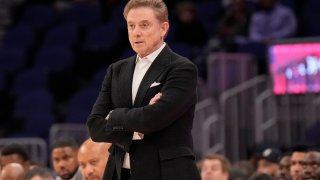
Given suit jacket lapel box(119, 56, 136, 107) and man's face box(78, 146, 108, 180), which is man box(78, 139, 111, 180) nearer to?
man's face box(78, 146, 108, 180)

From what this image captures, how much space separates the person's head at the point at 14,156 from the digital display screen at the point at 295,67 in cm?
401

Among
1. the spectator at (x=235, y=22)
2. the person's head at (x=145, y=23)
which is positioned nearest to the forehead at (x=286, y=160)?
the person's head at (x=145, y=23)

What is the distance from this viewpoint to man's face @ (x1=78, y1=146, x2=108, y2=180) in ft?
17.7

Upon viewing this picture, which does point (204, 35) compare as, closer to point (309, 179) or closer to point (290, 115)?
point (290, 115)

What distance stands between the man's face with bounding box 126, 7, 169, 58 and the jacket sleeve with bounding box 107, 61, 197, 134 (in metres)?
0.17

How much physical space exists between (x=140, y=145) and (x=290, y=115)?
6.90m

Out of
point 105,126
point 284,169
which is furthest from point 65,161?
point 105,126

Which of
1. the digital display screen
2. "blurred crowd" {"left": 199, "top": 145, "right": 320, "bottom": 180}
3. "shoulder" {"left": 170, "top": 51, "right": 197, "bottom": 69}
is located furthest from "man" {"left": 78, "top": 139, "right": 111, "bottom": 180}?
the digital display screen

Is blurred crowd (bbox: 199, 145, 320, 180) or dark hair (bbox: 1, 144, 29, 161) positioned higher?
dark hair (bbox: 1, 144, 29, 161)

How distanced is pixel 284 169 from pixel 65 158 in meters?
2.02

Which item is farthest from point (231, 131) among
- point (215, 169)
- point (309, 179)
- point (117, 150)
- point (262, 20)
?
point (117, 150)

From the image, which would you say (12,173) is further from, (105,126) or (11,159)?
(105,126)

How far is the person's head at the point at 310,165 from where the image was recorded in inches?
261

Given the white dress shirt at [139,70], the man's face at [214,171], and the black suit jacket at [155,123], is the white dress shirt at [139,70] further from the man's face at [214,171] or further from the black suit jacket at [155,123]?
the man's face at [214,171]
